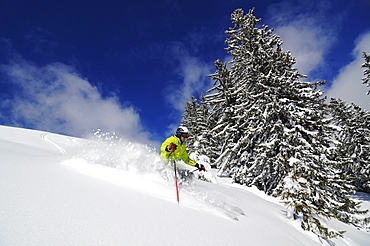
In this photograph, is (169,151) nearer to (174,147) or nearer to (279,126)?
(174,147)

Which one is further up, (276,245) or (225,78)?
(225,78)

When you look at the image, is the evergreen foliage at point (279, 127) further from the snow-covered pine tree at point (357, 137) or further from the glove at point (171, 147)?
the snow-covered pine tree at point (357, 137)

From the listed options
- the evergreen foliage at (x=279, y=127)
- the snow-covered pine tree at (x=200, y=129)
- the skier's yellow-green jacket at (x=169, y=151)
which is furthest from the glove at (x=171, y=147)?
the snow-covered pine tree at (x=200, y=129)

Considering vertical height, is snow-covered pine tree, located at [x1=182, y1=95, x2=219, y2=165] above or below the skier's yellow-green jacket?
above

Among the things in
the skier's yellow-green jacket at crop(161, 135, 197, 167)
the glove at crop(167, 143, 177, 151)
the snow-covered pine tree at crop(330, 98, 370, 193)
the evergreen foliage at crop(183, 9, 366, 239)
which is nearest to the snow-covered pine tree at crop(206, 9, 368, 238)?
the evergreen foliage at crop(183, 9, 366, 239)

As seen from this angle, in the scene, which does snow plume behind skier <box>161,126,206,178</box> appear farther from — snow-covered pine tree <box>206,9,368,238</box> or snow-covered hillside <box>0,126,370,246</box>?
snow-covered pine tree <box>206,9,368,238</box>

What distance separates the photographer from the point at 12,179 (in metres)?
2.37

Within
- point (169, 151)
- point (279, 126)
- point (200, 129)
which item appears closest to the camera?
point (169, 151)

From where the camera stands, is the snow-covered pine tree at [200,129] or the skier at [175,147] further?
the snow-covered pine tree at [200,129]

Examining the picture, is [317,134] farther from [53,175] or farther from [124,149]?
[53,175]

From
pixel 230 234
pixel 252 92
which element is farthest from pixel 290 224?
pixel 252 92

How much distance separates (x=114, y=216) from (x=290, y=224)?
20.1 feet

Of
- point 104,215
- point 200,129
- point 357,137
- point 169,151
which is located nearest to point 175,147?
point 169,151

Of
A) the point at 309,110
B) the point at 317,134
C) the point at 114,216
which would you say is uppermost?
the point at 309,110
